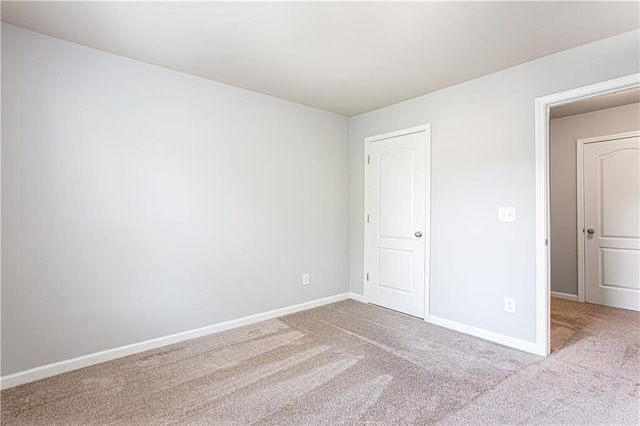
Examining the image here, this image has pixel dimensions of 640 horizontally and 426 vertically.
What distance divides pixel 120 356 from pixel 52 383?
0.43 m

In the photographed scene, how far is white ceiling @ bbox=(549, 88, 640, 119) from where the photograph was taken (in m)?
3.44

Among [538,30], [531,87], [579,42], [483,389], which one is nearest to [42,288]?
[483,389]

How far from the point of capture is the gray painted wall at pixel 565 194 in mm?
4184

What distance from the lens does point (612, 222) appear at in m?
3.92

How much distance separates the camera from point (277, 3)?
190 cm

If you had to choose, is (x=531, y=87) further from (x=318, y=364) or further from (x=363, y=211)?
(x=318, y=364)

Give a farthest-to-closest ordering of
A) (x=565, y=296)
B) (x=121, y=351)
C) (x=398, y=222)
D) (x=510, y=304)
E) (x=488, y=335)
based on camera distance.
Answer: (x=565, y=296)
(x=398, y=222)
(x=488, y=335)
(x=510, y=304)
(x=121, y=351)

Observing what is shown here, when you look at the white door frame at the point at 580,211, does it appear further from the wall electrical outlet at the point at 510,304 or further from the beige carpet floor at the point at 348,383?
the wall electrical outlet at the point at 510,304

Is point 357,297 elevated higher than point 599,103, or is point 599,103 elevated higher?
point 599,103

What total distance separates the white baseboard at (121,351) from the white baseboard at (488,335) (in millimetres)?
1500

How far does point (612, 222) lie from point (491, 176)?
89.6 inches

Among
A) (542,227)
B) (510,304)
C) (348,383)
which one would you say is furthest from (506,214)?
(348,383)

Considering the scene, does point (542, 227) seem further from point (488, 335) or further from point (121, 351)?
point (121, 351)

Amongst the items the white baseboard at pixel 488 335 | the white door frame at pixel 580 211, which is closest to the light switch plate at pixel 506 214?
the white baseboard at pixel 488 335
